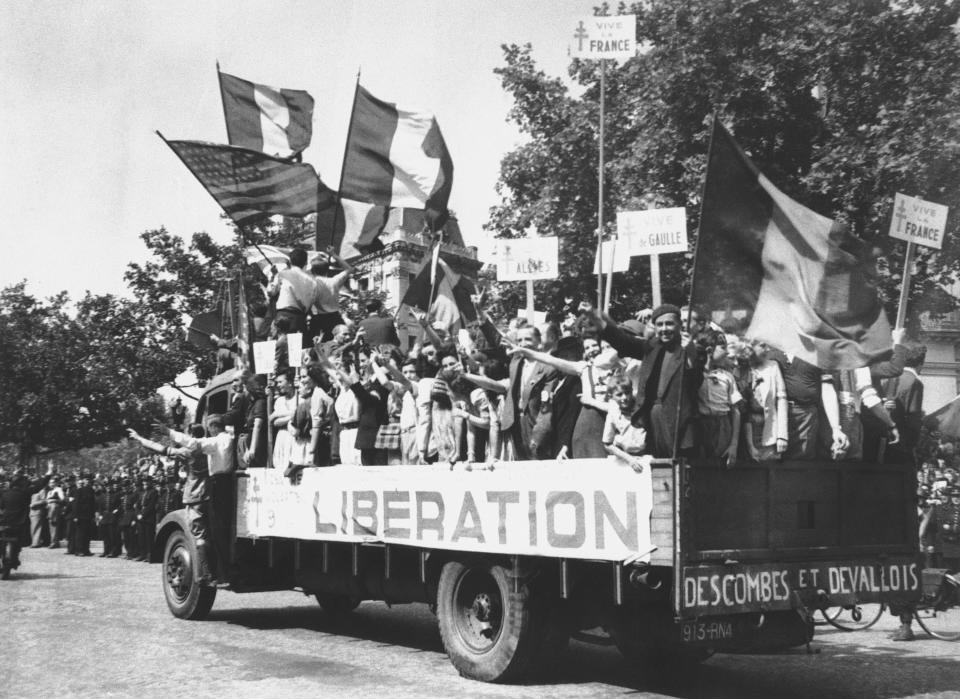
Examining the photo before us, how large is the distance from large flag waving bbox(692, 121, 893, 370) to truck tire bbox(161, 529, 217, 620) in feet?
22.7

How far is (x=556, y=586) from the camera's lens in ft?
25.9

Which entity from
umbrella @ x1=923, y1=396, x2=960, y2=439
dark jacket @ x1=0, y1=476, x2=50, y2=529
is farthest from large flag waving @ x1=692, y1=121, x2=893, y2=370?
dark jacket @ x1=0, y1=476, x2=50, y2=529

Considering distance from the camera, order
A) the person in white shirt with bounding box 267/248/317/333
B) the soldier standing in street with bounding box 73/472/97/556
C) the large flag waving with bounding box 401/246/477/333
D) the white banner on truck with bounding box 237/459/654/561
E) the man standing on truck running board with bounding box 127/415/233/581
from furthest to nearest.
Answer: the soldier standing in street with bounding box 73/472/97/556, the large flag waving with bounding box 401/246/477/333, the person in white shirt with bounding box 267/248/317/333, the man standing on truck running board with bounding box 127/415/233/581, the white banner on truck with bounding box 237/459/654/561

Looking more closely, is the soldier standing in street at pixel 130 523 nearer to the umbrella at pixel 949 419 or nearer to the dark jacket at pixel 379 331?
the dark jacket at pixel 379 331

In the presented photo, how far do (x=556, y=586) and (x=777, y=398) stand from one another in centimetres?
211

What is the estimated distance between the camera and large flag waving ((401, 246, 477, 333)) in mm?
13617

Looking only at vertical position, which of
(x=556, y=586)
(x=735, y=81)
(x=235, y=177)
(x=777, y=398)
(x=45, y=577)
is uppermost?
(x=735, y=81)

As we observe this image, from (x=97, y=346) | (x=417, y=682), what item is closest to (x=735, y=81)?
(x=417, y=682)

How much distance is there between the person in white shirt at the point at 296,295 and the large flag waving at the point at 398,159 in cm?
185

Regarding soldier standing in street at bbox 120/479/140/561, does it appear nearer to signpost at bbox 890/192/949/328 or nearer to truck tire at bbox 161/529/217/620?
truck tire at bbox 161/529/217/620

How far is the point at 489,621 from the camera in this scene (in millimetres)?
8211

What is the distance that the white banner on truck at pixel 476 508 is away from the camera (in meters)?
7.15

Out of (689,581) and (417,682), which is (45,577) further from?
(689,581)

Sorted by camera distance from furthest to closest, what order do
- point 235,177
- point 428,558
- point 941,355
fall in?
point 941,355, point 235,177, point 428,558
